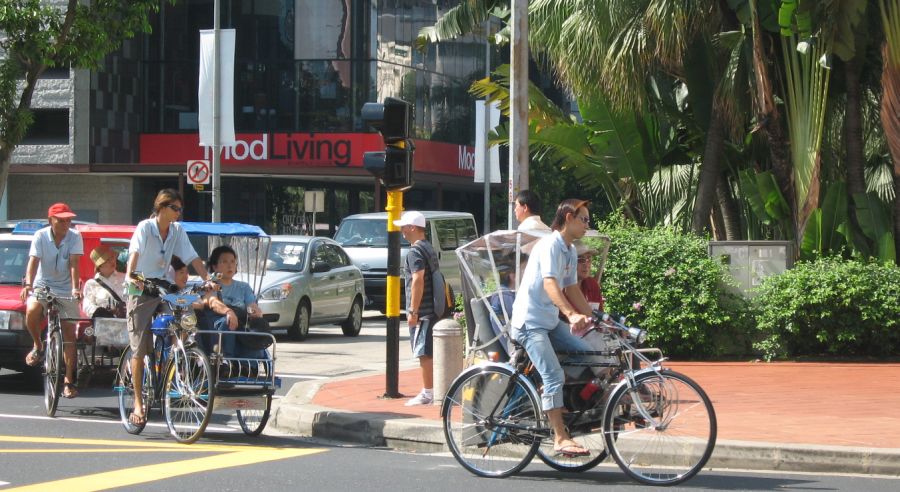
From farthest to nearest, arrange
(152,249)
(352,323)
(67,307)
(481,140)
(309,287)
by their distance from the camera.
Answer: (481,140) < (352,323) < (309,287) < (67,307) < (152,249)

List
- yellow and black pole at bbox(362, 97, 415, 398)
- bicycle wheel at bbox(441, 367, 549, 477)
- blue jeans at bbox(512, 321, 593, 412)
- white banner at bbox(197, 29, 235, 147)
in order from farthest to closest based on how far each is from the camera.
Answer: white banner at bbox(197, 29, 235, 147)
yellow and black pole at bbox(362, 97, 415, 398)
bicycle wheel at bbox(441, 367, 549, 477)
blue jeans at bbox(512, 321, 593, 412)

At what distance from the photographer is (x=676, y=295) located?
1554cm

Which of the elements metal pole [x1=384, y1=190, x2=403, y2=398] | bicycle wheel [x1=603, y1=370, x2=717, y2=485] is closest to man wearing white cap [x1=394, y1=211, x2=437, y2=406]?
metal pole [x1=384, y1=190, x2=403, y2=398]

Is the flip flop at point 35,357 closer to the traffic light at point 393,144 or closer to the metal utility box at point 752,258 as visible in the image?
→ the traffic light at point 393,144

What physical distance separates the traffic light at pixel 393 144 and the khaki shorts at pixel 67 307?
120 inches

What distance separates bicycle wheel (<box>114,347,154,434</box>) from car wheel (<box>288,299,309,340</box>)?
379 inches

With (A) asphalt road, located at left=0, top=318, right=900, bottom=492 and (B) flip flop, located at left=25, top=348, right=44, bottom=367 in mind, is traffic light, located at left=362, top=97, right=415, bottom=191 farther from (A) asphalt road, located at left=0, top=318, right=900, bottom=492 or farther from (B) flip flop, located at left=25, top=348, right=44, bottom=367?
(B) flip flop, located at left=25, top=348, right=44, bottom=367

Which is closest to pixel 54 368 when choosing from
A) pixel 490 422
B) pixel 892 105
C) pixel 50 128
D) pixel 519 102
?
pixel 490 422

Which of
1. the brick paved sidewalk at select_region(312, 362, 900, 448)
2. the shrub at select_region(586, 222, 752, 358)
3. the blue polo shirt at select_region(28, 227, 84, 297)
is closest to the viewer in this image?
the brick paved sidewalk at select_region(312, 362, 900, 448)

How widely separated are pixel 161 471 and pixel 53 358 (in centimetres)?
333

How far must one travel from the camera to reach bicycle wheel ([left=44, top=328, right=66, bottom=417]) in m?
11.3

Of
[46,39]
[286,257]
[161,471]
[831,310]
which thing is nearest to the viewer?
[161,471]

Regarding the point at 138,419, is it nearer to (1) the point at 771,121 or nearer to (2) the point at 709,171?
(1) the point at 771,121

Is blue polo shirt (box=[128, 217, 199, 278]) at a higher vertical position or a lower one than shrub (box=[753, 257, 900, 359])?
higher
